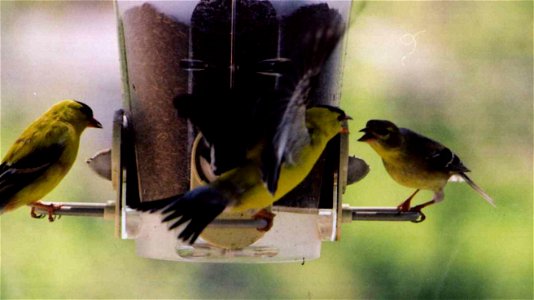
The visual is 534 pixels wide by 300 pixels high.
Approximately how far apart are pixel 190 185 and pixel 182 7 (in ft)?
2.10

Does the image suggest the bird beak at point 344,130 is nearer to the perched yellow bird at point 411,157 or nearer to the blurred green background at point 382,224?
the perched yellow bird at point 411,157

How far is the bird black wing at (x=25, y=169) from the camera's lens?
456 centimetres

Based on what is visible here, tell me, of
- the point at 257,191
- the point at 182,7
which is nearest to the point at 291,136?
the point at 257,191

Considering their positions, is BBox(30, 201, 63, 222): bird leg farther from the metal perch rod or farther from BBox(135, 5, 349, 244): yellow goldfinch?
BBox(135, 5, 349, 244): yellow goldfinch

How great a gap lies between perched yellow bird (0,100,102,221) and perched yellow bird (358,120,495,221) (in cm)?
115

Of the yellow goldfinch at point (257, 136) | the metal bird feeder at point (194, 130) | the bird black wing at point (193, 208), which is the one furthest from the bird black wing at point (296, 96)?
the metal bird feeder at point (194, 130)

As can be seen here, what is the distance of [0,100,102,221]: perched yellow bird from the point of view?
4570mm

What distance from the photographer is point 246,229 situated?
419 cm

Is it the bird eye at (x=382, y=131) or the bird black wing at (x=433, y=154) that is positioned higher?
the bird eye at (x=382, y=131)

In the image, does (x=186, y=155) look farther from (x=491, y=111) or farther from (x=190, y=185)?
(x=491, y=111)

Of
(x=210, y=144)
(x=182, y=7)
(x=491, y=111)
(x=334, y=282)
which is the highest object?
(x=182, y=7)

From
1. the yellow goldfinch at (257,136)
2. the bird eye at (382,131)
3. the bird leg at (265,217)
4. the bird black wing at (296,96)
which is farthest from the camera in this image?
the bird eye at (382,131)

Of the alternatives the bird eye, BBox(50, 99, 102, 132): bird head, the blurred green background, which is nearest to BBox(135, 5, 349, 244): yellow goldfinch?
the bird eye

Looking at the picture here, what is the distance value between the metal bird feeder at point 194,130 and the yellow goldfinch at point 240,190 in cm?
26
